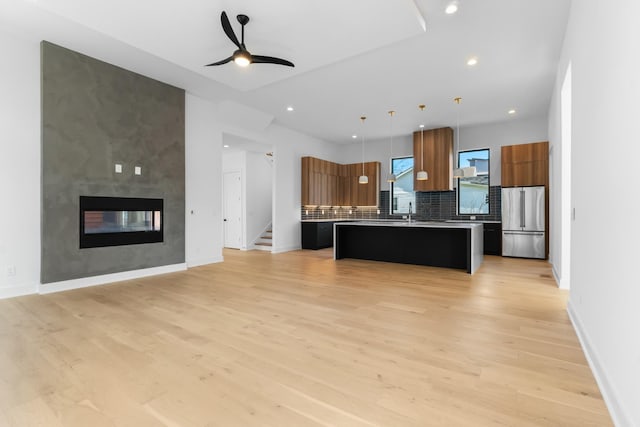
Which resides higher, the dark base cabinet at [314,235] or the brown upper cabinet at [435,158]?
the brown upper cabinet at [435,158]

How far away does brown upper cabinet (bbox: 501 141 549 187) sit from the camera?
7039 mm

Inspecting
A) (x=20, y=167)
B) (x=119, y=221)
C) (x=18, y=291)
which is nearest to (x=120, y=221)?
(x=119, y=221)

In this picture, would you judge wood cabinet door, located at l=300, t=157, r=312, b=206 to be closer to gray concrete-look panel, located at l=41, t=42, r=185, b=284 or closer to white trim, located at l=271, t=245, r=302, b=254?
white trim, located at l=271, t=245, r=302, b=254

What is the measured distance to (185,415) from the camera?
5.49ft

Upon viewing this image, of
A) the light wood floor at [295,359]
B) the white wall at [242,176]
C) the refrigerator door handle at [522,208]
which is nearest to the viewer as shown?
the light wood floor at [295,359]

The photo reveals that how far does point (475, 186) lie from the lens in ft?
27.9

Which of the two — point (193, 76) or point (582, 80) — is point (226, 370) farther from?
point (193, 76)

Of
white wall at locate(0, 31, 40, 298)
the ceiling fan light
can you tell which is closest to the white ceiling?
the ceiling fan light

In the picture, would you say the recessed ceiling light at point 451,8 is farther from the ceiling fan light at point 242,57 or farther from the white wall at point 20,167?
the white wall at point 20,167

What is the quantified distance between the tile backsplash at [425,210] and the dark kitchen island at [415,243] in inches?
85.0

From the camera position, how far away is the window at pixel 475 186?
8.35m

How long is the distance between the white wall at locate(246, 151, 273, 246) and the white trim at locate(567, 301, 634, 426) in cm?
784

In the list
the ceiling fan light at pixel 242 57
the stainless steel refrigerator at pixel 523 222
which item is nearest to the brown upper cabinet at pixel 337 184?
the stainless steel refrigerator at pixel 523 222

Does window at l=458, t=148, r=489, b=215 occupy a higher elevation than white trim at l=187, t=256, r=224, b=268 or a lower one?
higher
